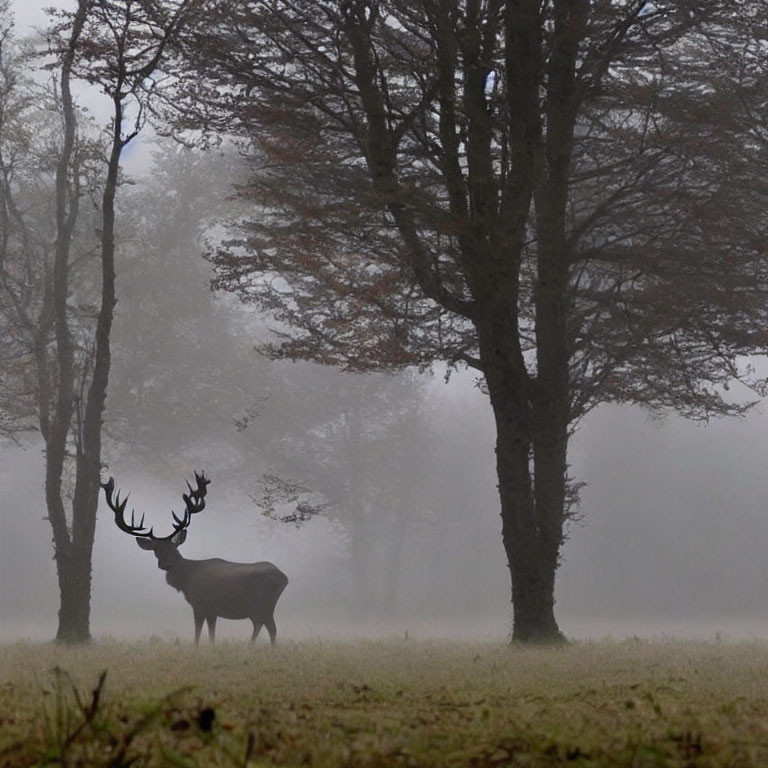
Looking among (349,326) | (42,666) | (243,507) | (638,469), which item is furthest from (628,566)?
(42,666)

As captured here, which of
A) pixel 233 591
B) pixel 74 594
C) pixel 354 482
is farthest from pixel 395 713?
pixel 354 482

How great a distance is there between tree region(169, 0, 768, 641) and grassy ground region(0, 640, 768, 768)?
4279mm

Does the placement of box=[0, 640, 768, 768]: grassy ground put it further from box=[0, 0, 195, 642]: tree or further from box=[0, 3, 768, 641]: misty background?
box=[0, 3, 768, 641]: misty background

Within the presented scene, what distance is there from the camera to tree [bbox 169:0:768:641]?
15.5m

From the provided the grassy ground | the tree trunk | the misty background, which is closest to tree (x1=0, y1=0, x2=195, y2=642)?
the tree trunk

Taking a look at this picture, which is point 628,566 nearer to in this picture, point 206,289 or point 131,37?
point 206,289

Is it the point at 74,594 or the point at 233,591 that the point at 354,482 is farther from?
the point at 74,594

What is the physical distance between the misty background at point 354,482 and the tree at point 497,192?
20248mm

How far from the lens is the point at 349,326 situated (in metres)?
17.6

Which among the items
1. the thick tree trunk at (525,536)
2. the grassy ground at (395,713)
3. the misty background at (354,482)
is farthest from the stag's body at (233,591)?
the misty background at (354,482)

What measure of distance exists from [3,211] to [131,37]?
6.08 meters

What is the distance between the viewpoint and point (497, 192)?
54.0ft

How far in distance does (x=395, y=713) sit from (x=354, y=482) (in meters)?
35.5

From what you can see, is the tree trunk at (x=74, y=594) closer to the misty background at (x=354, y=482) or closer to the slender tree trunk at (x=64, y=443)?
the slender tree trunk at (x=64, y=443)
